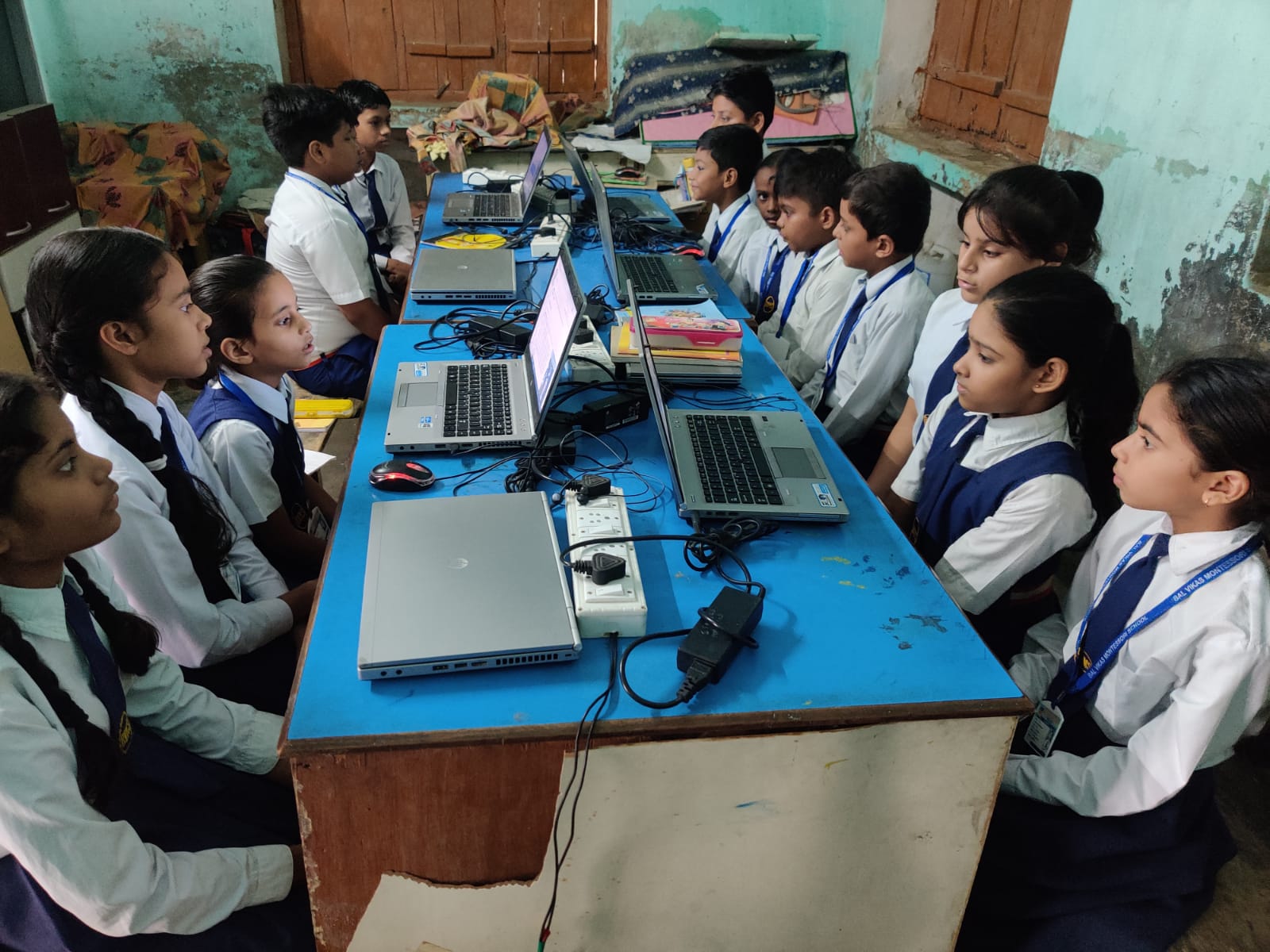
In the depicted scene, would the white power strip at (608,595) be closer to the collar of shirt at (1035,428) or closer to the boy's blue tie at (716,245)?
the collar of shirt at (1035,428)

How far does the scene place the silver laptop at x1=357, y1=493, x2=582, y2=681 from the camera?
1.03m

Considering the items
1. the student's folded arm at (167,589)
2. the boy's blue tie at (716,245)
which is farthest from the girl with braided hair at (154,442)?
the boy's blue tie at (716,245)

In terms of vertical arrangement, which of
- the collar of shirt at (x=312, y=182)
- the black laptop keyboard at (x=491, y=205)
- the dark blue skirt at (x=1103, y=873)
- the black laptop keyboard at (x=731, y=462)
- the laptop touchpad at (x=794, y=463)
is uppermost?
the collar of shirt at (x=312, y=182)

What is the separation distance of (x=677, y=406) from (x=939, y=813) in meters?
0.90

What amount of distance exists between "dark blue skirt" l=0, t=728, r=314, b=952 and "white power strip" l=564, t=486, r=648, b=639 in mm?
541

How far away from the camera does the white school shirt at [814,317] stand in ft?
8.08

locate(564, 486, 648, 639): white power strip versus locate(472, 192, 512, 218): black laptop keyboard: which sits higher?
locate(472, 192, 512, 218): black laptop keyboard

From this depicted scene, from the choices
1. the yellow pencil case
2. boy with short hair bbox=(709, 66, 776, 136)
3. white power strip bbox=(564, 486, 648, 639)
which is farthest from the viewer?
boy with short hair bbox=(709, 66, 776, 136)

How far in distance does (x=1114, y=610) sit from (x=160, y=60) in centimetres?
505

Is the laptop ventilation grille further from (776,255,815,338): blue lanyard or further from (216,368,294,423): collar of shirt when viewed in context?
(776,255,815,338): blue lanyard

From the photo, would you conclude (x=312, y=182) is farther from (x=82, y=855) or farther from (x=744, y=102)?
(x=82, y=855)

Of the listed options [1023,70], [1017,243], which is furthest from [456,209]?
[1023,70]

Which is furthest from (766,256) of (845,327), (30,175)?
(30,175)

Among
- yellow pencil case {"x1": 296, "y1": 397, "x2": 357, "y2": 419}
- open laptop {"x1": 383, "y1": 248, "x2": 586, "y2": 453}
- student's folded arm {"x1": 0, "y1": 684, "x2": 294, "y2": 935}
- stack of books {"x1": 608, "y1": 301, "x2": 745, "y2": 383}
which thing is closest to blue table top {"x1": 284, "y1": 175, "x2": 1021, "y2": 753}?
open laptop {"x1": 383, "y1": 248, "x2": 586, "y2": 453}
